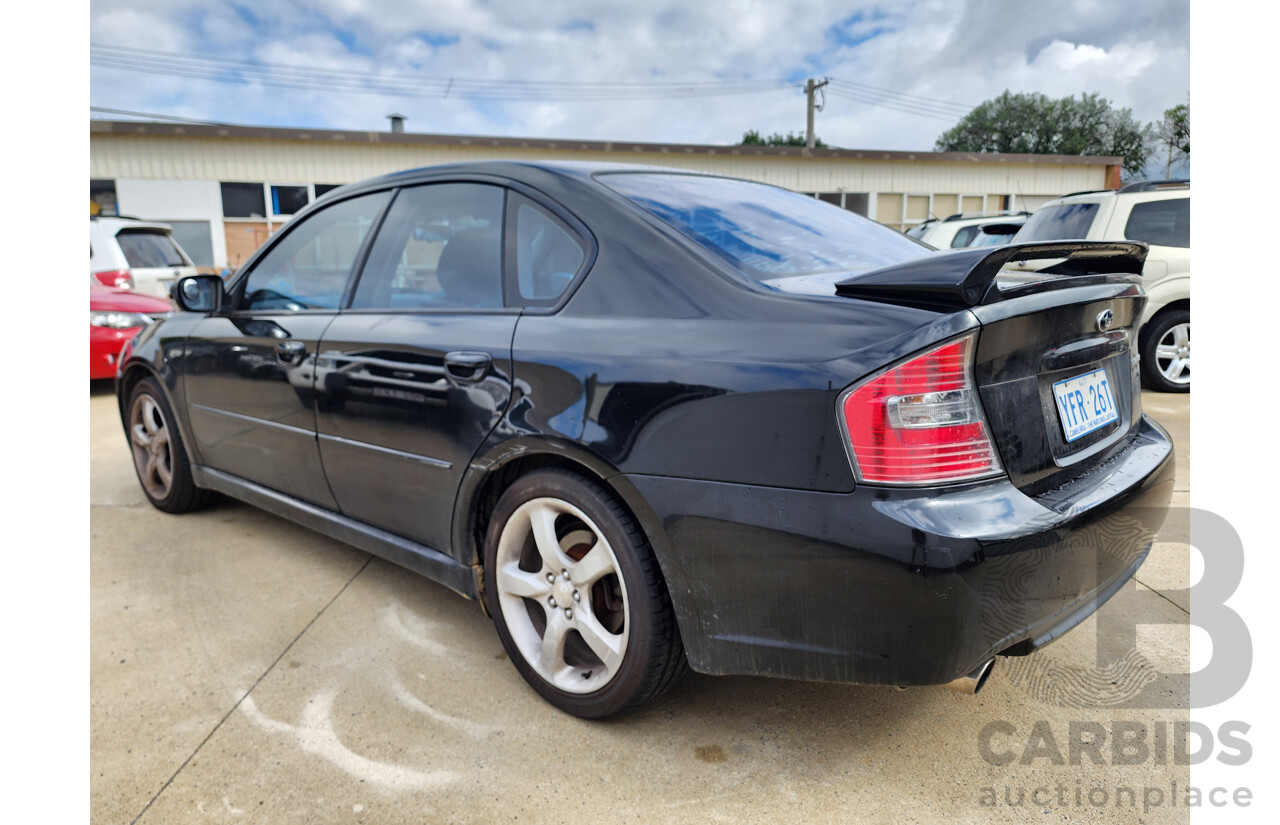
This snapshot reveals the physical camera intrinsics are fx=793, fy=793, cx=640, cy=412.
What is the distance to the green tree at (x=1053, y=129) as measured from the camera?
181 feet

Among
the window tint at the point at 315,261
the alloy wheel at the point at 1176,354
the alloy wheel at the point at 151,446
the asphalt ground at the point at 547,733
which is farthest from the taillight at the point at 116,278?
the alloy wheel at the point at 1176,354

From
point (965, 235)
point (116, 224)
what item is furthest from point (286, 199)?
point (965, 235)

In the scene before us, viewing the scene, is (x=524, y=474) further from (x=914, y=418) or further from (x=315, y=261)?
(x=315, y=261)

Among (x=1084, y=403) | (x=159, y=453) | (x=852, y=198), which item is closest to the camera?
(x=1084, y=403)

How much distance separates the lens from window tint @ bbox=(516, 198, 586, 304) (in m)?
2.16

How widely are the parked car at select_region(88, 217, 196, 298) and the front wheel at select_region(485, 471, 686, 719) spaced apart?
807 cm

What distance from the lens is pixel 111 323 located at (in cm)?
733

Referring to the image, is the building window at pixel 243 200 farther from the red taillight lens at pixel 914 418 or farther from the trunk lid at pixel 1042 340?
the red taillight lens at pixel 914 418

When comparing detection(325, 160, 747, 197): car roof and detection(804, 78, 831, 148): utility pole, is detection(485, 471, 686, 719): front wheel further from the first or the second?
detection(804, 78, 831, 148): utility pole

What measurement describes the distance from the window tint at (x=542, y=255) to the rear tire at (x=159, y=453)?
2.22m

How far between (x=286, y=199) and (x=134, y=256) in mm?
8947

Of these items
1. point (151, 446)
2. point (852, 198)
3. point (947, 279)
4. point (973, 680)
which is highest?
point (852, 198)

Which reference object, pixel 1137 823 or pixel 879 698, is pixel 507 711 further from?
pixel 1137 823

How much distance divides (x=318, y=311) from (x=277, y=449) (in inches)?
22.1
